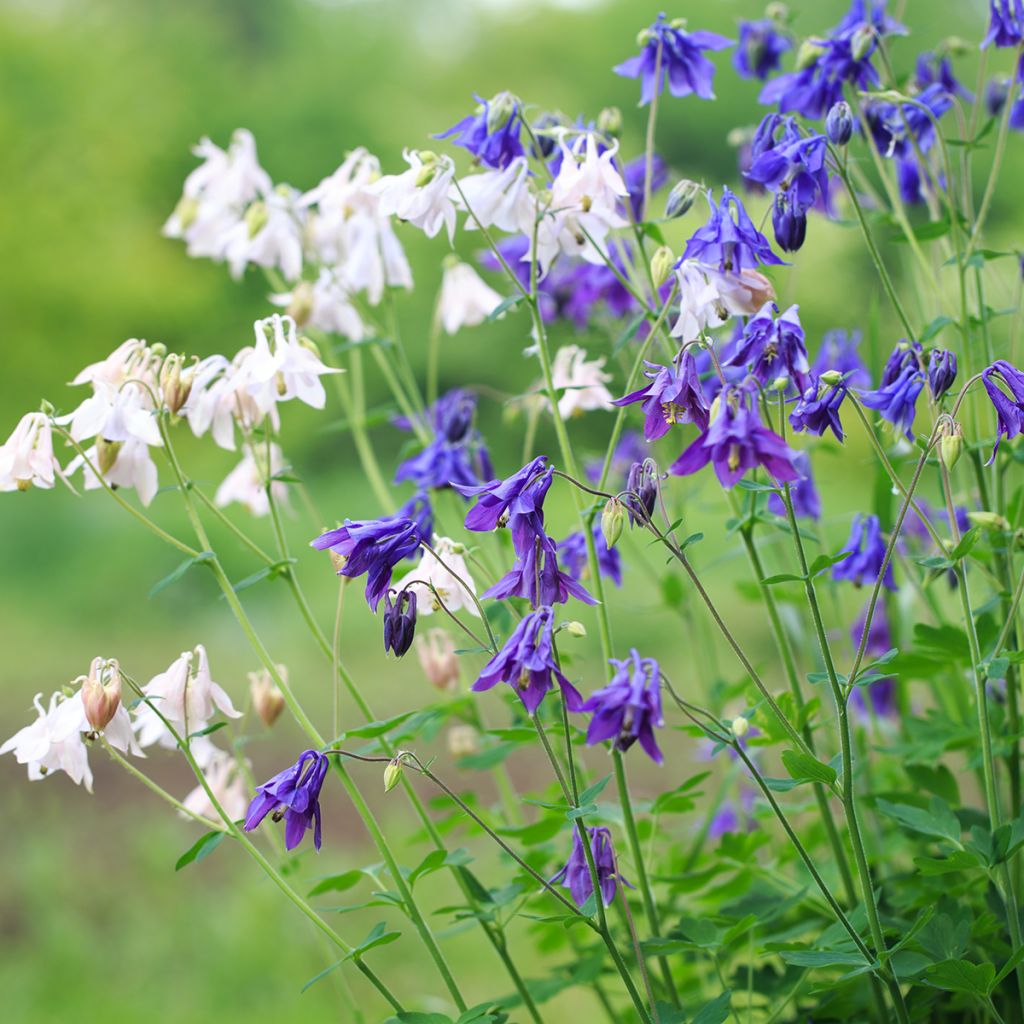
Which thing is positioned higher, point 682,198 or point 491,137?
point 491,137

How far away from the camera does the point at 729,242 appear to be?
824 millimetres

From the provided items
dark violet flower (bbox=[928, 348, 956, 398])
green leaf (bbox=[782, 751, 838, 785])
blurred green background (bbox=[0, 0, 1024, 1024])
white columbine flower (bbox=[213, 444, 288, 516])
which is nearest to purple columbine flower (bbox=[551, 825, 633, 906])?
green leaf (bbox=[782, 751, 838, 785])

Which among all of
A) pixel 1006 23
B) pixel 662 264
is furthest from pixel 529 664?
pixel 1006 23

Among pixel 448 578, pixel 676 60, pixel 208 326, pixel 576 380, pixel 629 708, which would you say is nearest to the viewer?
pixel 629 708

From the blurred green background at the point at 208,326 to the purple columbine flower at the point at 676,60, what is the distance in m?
1.56

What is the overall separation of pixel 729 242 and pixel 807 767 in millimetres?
354

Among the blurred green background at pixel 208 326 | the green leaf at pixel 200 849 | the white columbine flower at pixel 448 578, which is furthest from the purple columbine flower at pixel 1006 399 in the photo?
the blurred green background at pixel 208 326

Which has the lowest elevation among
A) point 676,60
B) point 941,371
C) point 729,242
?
point 941,371

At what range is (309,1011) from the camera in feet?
6.48

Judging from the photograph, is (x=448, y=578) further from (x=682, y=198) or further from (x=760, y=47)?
(x=760, y=47)

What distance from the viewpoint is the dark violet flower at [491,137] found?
934mm

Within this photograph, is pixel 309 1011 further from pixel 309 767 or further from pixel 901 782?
pixel 309 767

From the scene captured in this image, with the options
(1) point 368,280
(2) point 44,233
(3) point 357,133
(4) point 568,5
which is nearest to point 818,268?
(3) point 357,133

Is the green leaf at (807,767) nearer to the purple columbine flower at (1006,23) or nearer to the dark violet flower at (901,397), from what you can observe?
the dark violet flower at (901,397)
